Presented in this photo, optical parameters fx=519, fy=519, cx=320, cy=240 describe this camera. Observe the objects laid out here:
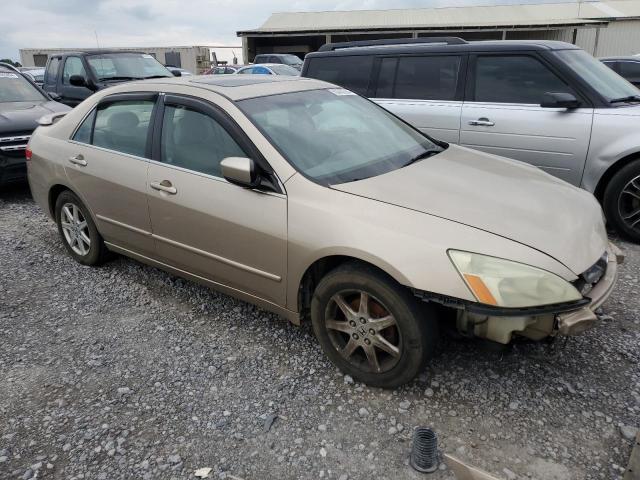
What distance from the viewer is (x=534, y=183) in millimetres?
3188

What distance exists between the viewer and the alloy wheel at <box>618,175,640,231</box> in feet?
15.2

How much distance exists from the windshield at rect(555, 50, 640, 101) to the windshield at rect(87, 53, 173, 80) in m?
7.19

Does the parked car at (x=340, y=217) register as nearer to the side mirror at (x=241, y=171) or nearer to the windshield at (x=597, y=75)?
the side mirror at (x=241, y=171)

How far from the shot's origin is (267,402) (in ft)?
9.22

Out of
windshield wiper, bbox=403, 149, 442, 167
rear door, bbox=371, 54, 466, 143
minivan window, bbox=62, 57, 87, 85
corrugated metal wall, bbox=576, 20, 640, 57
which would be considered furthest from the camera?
corrugated metal wall, bbox=576, 20, 640, 57

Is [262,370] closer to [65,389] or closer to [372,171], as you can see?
[65,389]

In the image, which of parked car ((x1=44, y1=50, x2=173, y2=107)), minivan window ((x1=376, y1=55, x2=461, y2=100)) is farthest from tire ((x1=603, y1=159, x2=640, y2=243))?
parked car ((x1=44, y1=50, x2=173, y2=107))

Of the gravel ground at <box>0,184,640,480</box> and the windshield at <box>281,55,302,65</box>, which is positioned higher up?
the windshield at <box>281,55,302,65</box>

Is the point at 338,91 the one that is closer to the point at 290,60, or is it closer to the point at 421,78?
the point at 421,78

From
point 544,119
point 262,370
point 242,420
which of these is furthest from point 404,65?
point 242,420

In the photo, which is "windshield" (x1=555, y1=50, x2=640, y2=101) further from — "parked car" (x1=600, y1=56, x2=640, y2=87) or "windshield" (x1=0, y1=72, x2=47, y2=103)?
"windshield" (x1=0, y1=72, x2=47, y2=103)

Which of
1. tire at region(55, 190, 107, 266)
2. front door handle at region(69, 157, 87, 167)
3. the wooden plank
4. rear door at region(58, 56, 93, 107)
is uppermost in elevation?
rear door at region(58, 56, 93, 107)

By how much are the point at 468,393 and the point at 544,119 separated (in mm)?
3203

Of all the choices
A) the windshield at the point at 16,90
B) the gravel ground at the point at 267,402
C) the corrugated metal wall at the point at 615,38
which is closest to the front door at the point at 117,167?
the gravel ground at the point at 267,402
